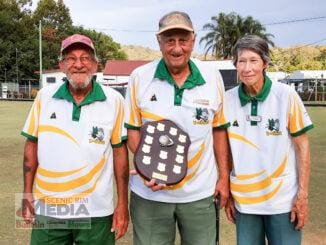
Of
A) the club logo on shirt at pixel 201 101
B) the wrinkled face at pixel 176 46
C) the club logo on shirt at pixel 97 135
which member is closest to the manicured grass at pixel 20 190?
the club logo on shirt at pixel 97 135

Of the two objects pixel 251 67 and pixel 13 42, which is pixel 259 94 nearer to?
pixel 251 67

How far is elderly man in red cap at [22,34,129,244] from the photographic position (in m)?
3.23

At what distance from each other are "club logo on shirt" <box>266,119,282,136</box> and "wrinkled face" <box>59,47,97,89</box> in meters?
1.23

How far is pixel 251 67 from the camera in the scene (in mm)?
3260

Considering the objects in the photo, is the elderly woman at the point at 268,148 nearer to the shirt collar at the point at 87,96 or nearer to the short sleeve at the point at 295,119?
the short sleeve at the point at 295,119

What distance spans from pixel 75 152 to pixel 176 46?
37.3 inches

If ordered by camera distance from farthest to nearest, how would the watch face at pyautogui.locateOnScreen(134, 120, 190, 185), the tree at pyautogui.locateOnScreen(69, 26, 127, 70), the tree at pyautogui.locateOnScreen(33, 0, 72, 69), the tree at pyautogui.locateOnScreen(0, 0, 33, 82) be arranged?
1. the tree at pyautogui.locateOnScreen(69, 26, 127, 70)
2. the tree at pyautogui.locateOnScreen(33, 0, 72, 69)
3. the tree at pyautogui.locateOnScreen(0, 0, 33, 82)
4. the watch face at pyautogui.locateOnScreen(134, 120, 190, 185)

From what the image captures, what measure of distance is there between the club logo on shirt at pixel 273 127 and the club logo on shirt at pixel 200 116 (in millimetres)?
420

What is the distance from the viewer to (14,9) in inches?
2334

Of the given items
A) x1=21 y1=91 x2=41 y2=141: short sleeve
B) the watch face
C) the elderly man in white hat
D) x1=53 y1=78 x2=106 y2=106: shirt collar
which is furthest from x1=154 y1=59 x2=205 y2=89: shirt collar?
x1=21 y1=91 x2=41 y2=141: short sleeve

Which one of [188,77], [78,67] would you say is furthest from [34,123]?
[188,77]

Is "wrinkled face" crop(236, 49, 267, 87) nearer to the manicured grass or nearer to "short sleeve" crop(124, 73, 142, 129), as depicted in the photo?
"short sleeve" crop(124, 73, 142, 129)

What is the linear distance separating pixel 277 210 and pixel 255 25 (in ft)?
193

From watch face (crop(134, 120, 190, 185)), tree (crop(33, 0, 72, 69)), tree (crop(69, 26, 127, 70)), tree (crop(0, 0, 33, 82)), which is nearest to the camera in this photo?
watch face (crop(134, 120, 190, 185))
